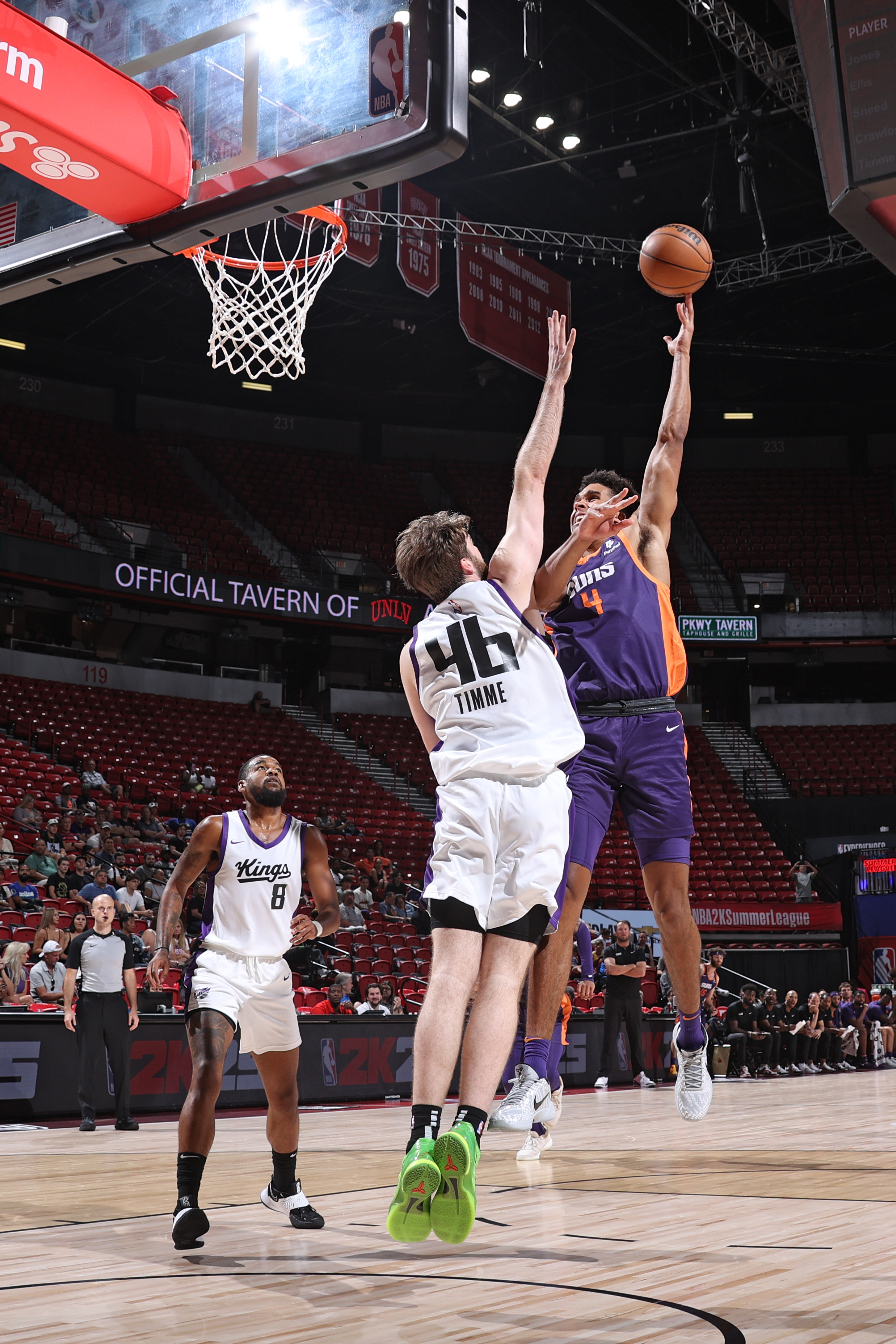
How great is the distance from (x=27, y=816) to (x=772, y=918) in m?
13.5

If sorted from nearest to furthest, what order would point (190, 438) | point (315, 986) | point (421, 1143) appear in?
point (421, 1143), point (315, 986), point (190, 438)

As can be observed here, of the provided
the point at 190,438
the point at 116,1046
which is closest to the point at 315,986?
the point at 116,1046

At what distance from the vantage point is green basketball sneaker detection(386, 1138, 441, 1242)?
3021 millimetres

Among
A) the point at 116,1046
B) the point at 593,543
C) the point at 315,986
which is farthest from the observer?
the point at 315,986

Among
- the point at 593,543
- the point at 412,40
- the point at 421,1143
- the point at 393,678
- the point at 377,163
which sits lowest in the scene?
the point at 421,1143

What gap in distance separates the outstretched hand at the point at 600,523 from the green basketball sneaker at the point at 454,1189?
1.80 metres

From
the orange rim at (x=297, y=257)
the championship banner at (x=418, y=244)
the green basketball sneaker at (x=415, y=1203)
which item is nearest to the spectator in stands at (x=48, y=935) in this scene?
the orange rim at (x=297, y=257)

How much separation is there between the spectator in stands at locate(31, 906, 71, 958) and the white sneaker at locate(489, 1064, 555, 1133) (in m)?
8.32

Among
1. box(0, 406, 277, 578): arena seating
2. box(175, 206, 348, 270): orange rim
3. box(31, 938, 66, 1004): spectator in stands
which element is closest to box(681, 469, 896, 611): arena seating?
box(0, 406, 277, 578): arena seating

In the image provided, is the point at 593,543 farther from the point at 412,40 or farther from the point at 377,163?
the point at 412,40

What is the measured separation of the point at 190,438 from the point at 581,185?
442 inches

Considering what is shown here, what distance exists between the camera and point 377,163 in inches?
188

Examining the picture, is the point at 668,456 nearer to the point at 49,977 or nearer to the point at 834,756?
the point at 49,977

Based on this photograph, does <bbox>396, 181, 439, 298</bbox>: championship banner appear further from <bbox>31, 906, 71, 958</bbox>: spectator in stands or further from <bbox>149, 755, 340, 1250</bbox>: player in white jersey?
<bbox>149, 755, 340, 1250</bbox>: player in white jersey
